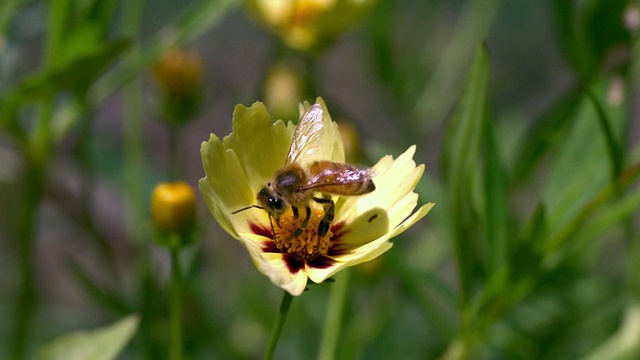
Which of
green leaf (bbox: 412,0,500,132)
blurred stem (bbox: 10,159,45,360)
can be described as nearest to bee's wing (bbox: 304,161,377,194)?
blurred stem (bbox: 10,159,45,360)

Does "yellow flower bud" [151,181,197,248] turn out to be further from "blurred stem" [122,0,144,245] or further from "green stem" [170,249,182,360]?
"blurred stem" [122,0,144,245]

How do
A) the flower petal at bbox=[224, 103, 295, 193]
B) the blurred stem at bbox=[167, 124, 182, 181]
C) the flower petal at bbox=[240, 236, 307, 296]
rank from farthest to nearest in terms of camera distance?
the blurred stem at bbox=[167, 124, 182, 181], the flower petal at bbox=[224, 103, 295, 193], the flower petal at bbox=[240, 236, 307, 296]

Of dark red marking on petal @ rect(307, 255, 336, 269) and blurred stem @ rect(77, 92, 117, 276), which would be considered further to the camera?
blurred stem @ rect(77, 92, 117, 276)

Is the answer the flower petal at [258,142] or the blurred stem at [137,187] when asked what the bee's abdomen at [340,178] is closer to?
the flower petal at [258,142]

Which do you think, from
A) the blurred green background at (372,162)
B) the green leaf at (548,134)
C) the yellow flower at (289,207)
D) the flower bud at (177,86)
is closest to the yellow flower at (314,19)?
the blurred green background at (372,162)

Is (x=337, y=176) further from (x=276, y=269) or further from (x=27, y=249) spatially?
(x=27, y=249)

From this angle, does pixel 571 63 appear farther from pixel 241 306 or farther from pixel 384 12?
pixel 241 306

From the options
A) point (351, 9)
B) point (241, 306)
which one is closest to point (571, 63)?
point (351, 9)
